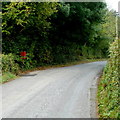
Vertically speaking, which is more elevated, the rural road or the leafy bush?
the leafy bush

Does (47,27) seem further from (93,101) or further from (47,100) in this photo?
(93,101)

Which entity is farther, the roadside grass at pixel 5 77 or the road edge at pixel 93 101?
the roadside grass at pixel 5 77

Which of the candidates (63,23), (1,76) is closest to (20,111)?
(1,76)

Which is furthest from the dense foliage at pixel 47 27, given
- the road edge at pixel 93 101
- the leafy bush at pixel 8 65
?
the road edge at pixel 93 101

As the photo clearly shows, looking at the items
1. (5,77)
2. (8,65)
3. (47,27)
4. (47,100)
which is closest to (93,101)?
(47,100)

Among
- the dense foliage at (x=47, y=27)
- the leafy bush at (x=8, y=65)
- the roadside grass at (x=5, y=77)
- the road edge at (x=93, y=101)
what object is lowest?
the road edge at (x=93, y=101)

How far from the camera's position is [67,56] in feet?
70.4

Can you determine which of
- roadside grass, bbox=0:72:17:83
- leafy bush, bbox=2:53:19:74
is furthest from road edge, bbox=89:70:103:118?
leafy bush, bbox=2:53:19:74

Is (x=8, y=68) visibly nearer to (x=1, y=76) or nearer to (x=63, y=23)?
(x=1, y=76)

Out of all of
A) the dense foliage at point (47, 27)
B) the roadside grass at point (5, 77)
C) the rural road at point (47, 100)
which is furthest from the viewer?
the dense foliage at point (47, 27)

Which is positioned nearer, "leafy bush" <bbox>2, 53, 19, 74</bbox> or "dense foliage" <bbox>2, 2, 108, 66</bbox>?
"leafy bush" <bbox>2, 53, 19, 74</bbox>

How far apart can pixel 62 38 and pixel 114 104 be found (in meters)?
15.9

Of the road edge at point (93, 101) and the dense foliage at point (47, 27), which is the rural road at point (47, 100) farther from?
the dense foliage at point (47, 27)

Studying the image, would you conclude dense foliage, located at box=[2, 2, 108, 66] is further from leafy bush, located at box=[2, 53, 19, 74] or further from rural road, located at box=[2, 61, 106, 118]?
rural road, located at box=[2, 61, 106, 118]
